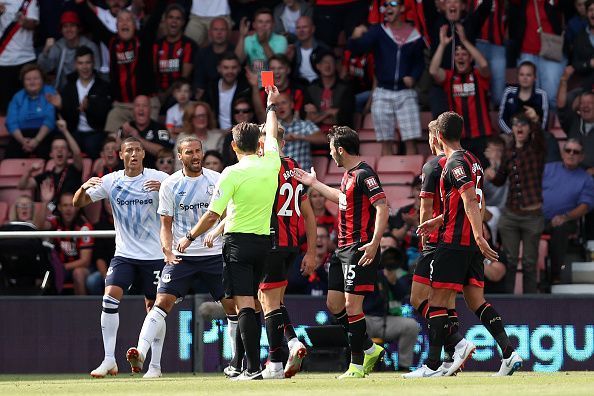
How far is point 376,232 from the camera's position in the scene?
12.3 m

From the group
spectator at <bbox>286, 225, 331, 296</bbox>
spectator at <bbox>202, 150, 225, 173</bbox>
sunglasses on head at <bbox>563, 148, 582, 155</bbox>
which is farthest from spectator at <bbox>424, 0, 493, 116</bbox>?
spectator at <bbox>286, 225, 331, 296</bbox>

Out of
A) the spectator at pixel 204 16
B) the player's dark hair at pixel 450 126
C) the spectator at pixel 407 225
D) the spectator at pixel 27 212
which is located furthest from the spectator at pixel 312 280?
the spectator at pixel 204 16

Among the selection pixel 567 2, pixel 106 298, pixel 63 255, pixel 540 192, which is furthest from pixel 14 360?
pixel 567 2

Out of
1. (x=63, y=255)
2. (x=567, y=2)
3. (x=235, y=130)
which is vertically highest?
(x=567, y=2)

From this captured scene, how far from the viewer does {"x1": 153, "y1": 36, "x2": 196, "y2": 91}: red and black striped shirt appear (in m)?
20.7

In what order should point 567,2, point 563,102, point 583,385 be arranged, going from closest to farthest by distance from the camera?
point 583,385 < point 563,102 < point 567,2

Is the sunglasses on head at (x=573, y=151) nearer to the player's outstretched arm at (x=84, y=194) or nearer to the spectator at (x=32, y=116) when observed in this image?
the player's outstretched arm at (x=84, y=194)

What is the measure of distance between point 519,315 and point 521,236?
171cm

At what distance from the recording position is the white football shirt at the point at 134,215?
14.0 m

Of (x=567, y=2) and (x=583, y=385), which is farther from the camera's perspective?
(x=567, y=2)

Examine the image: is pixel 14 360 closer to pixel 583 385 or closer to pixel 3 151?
pixel 3 151

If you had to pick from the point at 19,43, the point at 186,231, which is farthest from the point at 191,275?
the point at 19,43

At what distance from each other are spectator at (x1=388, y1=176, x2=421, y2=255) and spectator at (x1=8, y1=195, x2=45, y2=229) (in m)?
4.74

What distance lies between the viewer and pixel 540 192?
17266mm
